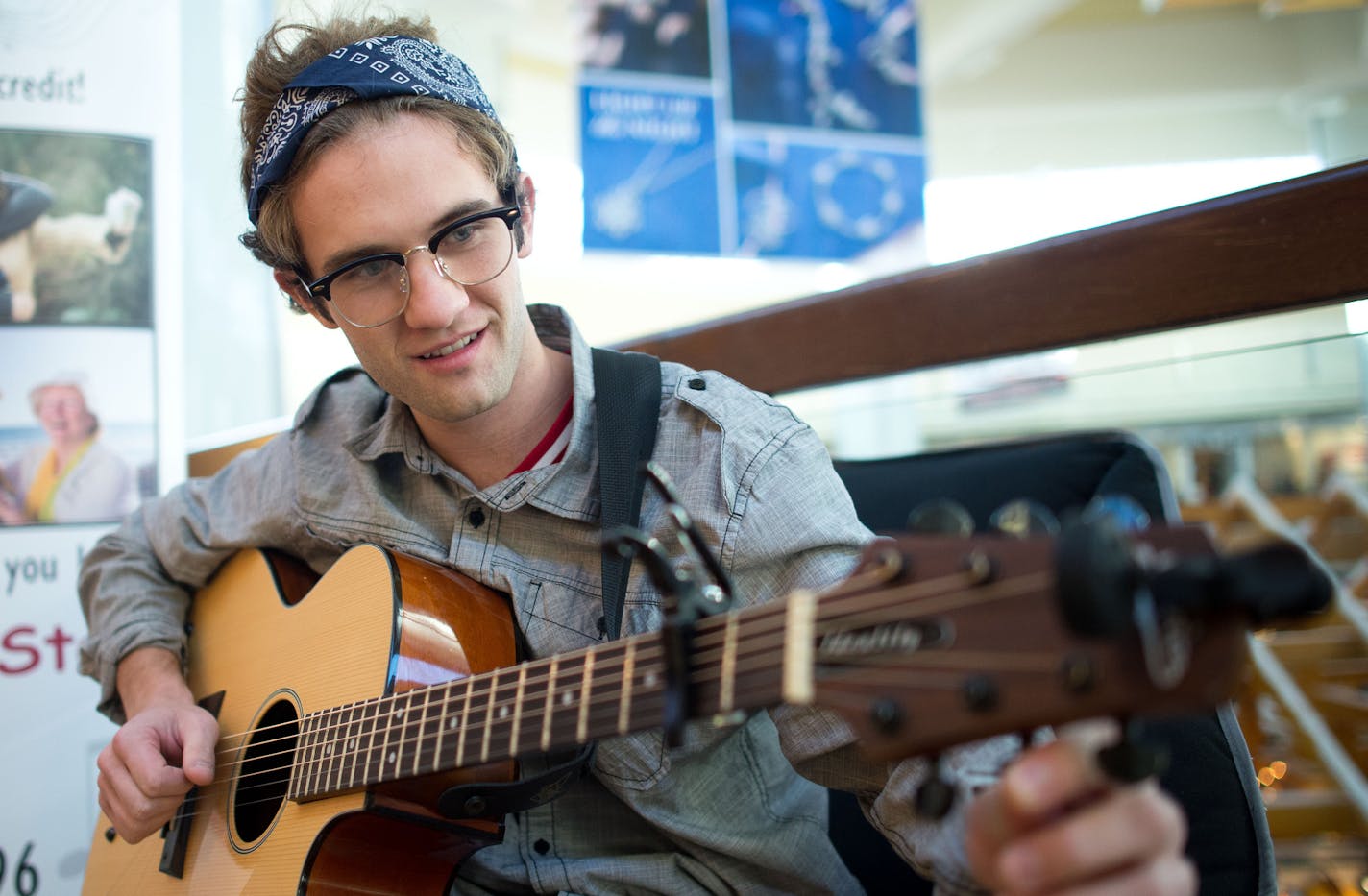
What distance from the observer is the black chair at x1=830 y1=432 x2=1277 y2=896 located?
1035 mm

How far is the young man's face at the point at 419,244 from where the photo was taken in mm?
1221

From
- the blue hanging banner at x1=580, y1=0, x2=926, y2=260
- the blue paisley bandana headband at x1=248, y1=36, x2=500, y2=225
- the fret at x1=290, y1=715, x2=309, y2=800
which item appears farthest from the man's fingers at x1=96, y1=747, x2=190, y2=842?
the blue hanging banner at x1=580, y1=0, x2=926, y2=260

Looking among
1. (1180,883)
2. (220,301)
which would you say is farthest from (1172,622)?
(220,301)

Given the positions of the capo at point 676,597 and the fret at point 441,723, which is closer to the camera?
the capo at point 676,597

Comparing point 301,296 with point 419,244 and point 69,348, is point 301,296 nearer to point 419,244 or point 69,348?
point 419,244

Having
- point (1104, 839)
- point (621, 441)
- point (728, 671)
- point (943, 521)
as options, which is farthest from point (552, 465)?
point (1104, 839)

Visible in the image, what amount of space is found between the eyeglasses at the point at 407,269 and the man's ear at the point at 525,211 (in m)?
0.10

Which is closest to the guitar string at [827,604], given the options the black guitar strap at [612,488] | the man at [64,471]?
the black guitar strap at [612,488]

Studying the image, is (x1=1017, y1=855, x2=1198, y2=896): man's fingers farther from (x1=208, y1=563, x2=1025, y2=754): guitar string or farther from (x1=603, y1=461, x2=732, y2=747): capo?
(x1=603, y1=461, x2=732, y2=747): capo

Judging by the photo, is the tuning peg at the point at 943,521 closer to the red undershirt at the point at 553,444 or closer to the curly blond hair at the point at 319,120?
the red undershirt at the point at 553,444

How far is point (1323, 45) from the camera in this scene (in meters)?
4.71

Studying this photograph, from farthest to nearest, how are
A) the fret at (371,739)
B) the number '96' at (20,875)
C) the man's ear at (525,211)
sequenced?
the number '96' at (20,875) < the man's ear at (525,211) < the fret at (371,739)

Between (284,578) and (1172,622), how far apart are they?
1.24 m

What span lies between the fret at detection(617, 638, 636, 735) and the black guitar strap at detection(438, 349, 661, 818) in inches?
9.1
